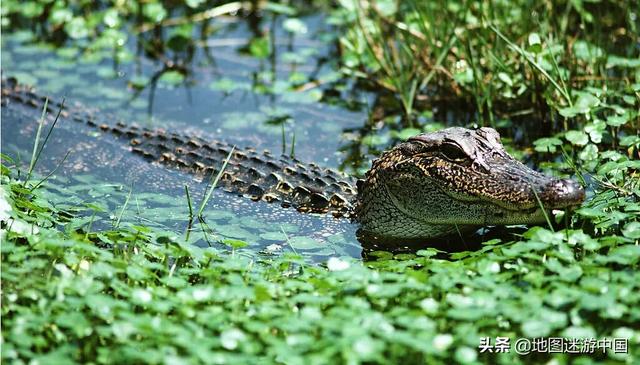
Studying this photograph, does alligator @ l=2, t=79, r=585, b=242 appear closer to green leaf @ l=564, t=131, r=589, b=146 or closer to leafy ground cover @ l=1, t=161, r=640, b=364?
leafy ground cover @ l=1, t=161, r=640, b=364

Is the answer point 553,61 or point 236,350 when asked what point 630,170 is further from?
point 236,350

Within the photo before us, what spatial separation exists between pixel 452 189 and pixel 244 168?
1.89m

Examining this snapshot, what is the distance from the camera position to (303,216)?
632 cm

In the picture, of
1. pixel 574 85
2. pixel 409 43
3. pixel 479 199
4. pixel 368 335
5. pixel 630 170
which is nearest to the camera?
pixel 368 335

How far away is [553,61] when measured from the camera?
6.52 m

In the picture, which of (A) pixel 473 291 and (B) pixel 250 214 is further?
(B) pixel 250 214

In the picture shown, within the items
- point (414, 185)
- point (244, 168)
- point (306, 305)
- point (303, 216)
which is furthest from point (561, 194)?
point (244, 168)

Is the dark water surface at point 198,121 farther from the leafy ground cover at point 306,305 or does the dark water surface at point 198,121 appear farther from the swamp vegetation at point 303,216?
the leafy ground cover at point 306,305

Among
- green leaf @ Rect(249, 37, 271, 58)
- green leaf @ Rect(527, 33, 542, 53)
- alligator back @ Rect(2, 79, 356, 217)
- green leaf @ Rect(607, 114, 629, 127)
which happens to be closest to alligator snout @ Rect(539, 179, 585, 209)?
green leaf @ Rect(607, 114, 629, 127)

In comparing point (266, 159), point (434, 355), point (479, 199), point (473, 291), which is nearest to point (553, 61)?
point (479, 199)

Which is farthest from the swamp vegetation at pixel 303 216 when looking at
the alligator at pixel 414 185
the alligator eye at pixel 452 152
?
the alligator eye at pixel 452 152

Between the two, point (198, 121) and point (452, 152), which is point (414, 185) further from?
point (198, 121)

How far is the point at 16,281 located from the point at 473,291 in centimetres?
215

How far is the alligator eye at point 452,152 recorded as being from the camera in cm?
559
